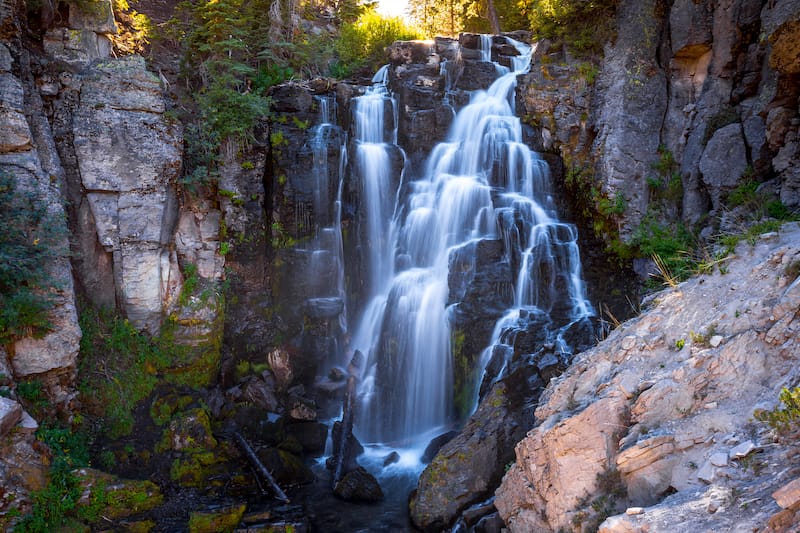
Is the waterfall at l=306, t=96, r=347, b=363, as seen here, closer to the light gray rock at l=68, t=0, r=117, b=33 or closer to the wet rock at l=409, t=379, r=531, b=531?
the wet rock at l=409, t=379, r=531, b=531

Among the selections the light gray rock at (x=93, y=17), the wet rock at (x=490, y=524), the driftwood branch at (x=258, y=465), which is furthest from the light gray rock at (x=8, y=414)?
the light gray rock at (x=93, y=17)

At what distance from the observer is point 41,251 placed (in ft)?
36.2

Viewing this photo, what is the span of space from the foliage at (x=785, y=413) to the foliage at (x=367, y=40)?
18.6 metres

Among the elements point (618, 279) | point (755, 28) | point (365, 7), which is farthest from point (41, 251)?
point (365, 7)

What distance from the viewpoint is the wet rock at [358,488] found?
10.9 m

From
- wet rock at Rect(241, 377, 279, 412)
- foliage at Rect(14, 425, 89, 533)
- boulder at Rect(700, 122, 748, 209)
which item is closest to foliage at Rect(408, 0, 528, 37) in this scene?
boulder at Rect(700, 122, 748, 209)

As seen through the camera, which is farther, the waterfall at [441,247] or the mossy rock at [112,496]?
the waterfall at [441,247]

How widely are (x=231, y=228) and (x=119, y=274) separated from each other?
3.17 metres

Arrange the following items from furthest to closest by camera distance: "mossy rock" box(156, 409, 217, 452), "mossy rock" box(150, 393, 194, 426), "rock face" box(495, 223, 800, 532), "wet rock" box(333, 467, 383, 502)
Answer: "mossy rock" box(150, 393, 194, 426)
"mossy rock" box(156, 409, 217, 452)
"wet rock" box(333, 467, 383, 502)
"rock face" box(495, 223, 800, 532)

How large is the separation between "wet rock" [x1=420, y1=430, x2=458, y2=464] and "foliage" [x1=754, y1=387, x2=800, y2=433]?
7.37 m

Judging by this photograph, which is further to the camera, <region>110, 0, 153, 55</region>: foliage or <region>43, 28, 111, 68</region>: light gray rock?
<region>110, 0, 153, 55</region>: foliage

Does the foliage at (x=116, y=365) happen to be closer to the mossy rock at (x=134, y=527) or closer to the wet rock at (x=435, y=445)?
the mossy rock at (x=134, y=527)

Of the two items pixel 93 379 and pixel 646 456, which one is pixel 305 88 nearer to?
pixel 93 379

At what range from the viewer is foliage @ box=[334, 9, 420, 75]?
21297 millimetres
